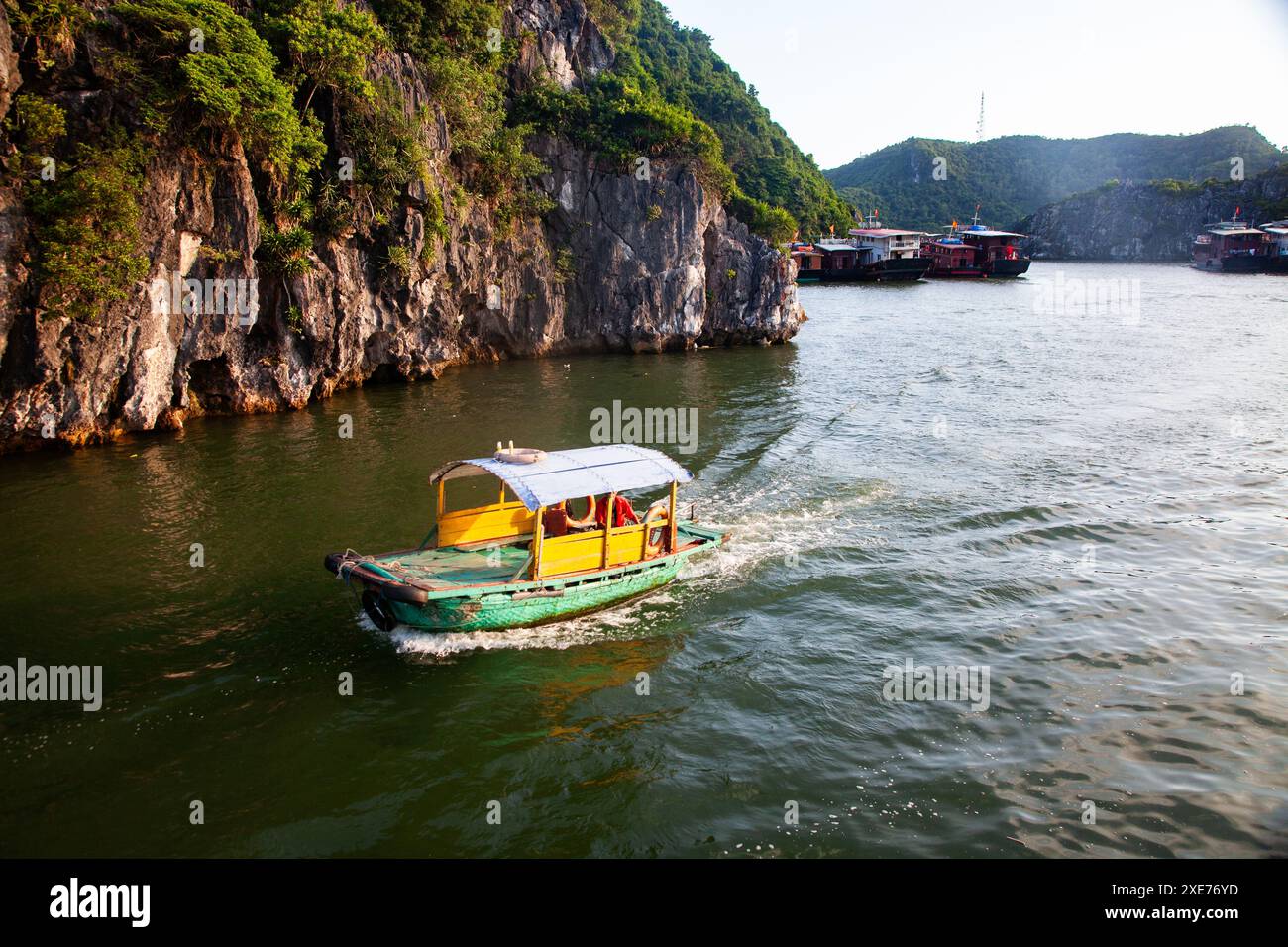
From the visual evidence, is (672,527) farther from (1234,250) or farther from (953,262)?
(1234,250)

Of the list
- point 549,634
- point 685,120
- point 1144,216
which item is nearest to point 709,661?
point 549,634

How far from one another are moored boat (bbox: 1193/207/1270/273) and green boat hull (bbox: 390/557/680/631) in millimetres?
94647

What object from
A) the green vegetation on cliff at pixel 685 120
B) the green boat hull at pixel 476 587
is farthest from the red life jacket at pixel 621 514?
the green vegetation on cliff at pixel 685 120

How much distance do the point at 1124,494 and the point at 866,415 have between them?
9682 millimetres

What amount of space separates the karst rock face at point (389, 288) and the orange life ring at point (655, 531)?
15.8 metres

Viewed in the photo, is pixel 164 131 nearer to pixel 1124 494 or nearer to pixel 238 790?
pixel 238 790

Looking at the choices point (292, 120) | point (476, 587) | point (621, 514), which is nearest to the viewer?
point (476, 587)

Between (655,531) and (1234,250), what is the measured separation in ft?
326

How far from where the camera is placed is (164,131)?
68.6 ft

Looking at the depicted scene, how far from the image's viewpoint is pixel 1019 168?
149m

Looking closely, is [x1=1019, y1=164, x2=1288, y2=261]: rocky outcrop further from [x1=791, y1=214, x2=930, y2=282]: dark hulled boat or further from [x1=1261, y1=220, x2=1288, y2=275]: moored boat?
[x1=791, y1=214, x2=930, y2=282]: dark hulled boat

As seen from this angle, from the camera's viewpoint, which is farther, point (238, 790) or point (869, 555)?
point (869, 555)
